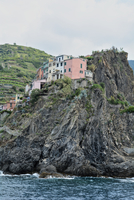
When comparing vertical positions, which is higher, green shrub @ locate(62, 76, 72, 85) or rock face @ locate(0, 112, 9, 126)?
green shrub @ locate(62, 76, 72, 85)

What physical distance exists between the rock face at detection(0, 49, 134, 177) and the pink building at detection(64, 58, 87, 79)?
248 inches

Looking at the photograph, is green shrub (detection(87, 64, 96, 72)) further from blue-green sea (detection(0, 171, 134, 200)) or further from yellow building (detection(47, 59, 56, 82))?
blue-green sea (detection(0, 171, 134, 200))

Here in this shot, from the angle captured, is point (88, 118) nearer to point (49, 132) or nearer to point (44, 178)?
point (49, 132)

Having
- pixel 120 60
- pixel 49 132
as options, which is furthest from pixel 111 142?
pixel 120 60

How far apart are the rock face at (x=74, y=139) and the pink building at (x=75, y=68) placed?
248 inches

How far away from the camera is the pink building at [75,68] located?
240ft

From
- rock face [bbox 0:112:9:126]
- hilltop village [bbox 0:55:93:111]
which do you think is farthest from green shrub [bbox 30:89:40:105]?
rock face [bbox 0:112:9:126]

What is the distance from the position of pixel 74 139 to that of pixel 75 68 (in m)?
24.2

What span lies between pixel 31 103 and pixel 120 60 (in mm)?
36462

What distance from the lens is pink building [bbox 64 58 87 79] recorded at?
73.1m

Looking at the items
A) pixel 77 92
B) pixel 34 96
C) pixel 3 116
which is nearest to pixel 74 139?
pixel 77 92

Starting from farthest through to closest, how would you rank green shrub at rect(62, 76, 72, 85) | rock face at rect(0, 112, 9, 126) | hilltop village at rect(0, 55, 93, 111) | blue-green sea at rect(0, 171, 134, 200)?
1. rock face at rect(0, 112, 9, 126)
2. hilltop village at rect(0, 55, 93, 111)
3. green shrub at rect(62, 76, 72, 85)
4. blue-green sea at rect(0, 171, 134, 200)

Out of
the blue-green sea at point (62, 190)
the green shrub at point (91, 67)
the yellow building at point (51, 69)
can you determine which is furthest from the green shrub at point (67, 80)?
the blue-green sea at point (62, 190)

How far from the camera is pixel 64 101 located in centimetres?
6575
